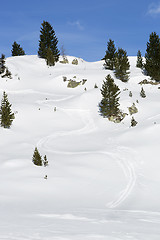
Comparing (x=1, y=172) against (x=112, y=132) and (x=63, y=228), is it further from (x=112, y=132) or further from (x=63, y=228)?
(x=112, y=132)

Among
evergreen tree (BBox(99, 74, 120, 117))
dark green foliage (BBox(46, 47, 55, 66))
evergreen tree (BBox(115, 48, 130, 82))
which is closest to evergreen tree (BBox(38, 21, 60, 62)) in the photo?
dark green foliage (BBox(46, 47, 55, 66))

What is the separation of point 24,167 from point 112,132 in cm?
1278

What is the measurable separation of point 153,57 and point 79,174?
3981 centimetres

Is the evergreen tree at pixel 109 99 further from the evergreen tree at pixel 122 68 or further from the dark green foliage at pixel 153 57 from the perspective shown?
the dark green foliage at pixel 153 57

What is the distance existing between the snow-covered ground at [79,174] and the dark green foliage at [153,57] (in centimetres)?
1088

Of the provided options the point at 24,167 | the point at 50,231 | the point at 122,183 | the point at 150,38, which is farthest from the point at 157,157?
the point at 150,38

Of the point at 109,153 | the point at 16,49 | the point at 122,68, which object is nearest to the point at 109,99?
the point at 109,153

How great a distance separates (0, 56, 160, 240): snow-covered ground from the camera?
5.09 metres

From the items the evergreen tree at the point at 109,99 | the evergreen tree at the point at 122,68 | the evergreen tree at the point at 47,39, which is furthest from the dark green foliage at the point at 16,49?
the evergreen tree at the point at 109,99

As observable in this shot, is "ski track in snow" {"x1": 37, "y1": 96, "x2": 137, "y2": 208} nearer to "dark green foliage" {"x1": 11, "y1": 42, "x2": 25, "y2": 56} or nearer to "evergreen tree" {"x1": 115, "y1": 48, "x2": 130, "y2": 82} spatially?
"evergreen tree" {"x1": 115, "y1": 48, "x2": 130, "y2": 82}

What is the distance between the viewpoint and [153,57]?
142 feet

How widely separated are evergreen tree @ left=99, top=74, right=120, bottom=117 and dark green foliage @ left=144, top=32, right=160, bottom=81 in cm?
1823

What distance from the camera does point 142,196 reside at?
9555 millimetres

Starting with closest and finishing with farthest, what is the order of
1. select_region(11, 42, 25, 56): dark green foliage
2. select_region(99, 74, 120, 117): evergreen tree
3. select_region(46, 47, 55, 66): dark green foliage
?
select_region(99, 74, 120, 117): evergreen tree, select_region(46, 47, 55, 66): dark green foliage, select_region(11, 42, 25, 56): dark green foliage
